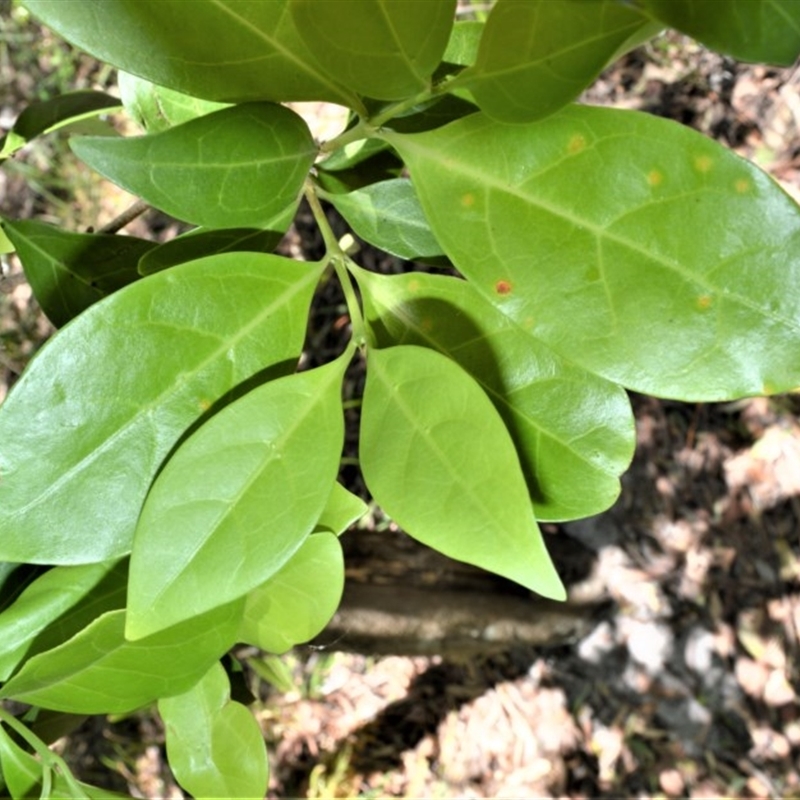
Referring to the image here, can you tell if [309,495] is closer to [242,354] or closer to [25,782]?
[242,354]

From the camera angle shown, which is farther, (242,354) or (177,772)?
(177,772)

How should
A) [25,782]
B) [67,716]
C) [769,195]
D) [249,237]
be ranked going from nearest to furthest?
[769,195] → [249,237] → [25,782] → [67,716]

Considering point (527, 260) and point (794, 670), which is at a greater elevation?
point (527, 260)

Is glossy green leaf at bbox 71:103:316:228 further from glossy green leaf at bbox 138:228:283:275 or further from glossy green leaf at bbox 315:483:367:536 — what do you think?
glossy green leaf at bbox 315:483:367:536

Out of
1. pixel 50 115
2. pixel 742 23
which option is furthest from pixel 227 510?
pixel 50 115

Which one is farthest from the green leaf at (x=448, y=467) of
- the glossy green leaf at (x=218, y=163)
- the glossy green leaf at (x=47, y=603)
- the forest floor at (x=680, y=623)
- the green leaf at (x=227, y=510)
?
the forest floor at (x=680, y=623)

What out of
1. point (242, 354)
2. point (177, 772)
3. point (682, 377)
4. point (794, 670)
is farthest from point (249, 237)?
point (794, 670)

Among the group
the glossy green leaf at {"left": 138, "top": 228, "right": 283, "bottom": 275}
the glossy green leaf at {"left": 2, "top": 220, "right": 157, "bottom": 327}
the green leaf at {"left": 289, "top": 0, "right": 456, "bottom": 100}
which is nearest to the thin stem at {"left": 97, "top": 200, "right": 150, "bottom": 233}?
the glossy green leaf at {"left": 2, "top": 220, "right": 157, "bottom": 327}

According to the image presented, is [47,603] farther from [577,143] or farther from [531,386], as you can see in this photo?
[577,143]
